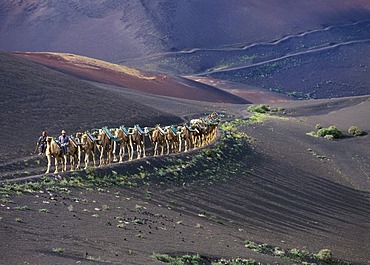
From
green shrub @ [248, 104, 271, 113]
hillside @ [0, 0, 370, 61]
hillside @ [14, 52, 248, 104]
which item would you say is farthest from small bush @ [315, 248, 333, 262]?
hillside @ [0, 0, 370, 61]

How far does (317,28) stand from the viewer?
541 ft

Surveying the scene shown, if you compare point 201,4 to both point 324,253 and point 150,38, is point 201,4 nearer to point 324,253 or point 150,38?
point 150,38

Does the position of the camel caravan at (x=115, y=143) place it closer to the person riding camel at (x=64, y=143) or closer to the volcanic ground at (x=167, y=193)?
the person riding camel at (x=64, y=143)

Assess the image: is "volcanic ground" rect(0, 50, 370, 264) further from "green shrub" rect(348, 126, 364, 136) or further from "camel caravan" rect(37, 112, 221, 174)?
"green shrub" rect(348, 126, 364, 136)

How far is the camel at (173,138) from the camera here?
38.0m

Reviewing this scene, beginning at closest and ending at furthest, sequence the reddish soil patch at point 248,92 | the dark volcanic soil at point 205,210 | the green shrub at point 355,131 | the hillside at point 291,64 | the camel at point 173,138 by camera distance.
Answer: the dark volcanic soil at point 205,210, the camel at point 173,138, the green shrub at point 355,131, the reddish soil patch at point 248,92, the hillside at point 291,64

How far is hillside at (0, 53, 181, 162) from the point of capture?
3997cm

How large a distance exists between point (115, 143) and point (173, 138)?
6174 millimetres

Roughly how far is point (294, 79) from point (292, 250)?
109 metres

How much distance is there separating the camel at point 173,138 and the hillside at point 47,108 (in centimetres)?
600

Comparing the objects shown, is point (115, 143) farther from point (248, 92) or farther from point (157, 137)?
point (248, 92)

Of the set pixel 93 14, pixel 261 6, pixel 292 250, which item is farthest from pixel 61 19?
pixel 292 250

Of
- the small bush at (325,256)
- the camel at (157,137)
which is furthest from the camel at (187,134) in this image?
the small bush at (325,256)

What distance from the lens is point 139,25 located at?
500 feet
